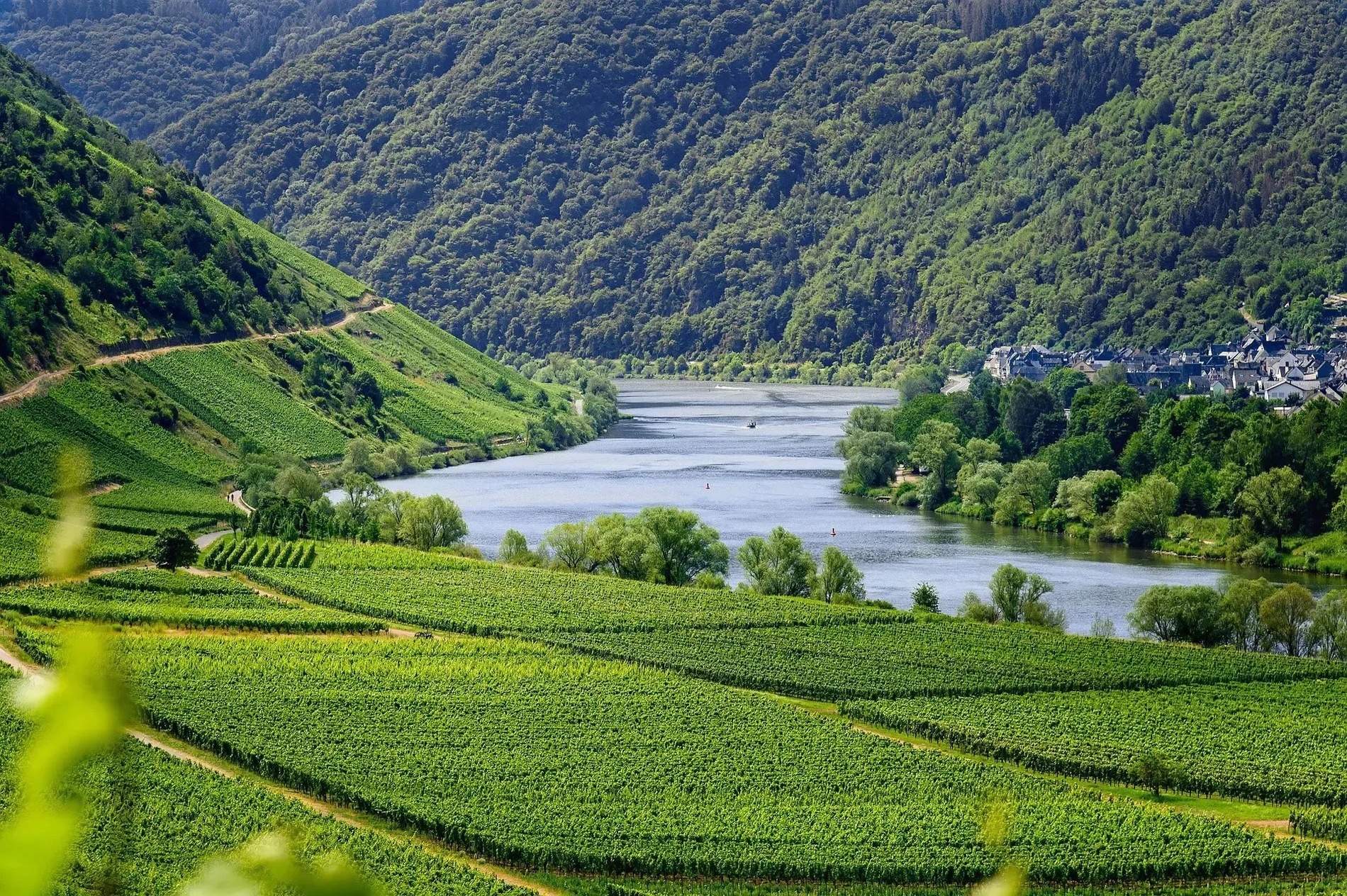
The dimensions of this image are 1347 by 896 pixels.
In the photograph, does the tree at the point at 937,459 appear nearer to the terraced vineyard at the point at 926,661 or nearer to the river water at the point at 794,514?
the river water at the point at 794,514

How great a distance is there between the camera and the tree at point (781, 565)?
8694 centimetres

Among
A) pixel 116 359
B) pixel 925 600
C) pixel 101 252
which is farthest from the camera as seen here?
pixel 101 252

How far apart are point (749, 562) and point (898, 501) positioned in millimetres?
41348

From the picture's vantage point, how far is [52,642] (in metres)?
61.7

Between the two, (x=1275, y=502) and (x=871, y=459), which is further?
(x=871, y=459)

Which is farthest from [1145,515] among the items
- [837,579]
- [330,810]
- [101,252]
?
[101,252]

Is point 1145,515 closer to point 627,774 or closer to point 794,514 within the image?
point 794,514

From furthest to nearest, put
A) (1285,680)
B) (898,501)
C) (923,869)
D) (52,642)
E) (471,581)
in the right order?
(898,501)
(471,581)
(1285,680)
(52,642)
(923,869)

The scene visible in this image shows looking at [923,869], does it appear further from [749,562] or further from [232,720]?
[749,562]

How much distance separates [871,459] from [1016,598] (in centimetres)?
5278

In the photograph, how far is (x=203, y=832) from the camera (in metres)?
42.5

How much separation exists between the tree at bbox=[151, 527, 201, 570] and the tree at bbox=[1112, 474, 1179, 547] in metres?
53.9

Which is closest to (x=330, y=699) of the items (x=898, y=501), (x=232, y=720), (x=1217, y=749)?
(x=232, y=720)

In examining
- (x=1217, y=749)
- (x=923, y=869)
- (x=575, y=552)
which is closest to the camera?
(x=923, y=869)
